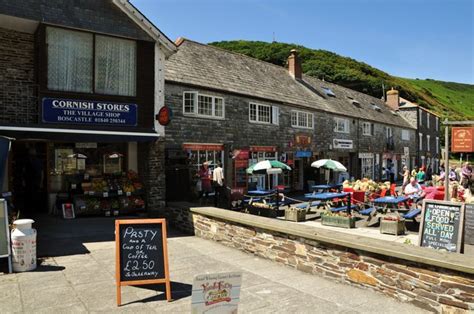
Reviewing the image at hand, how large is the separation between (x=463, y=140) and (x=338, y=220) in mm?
4544

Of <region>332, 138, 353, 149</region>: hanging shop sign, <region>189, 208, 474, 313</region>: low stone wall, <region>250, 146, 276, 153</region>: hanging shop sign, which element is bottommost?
<region>189, 208, 474, 313</region>: low stone wall

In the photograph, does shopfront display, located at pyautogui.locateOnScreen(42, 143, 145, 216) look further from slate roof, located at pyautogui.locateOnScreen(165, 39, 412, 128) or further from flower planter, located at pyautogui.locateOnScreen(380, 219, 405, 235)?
flower planter, located at pyautogui.locateOnScreen(380, 219, 405, 235)

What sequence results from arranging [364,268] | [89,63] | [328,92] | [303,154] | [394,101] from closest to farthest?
[364,268], [89,63], [303,154], [328,92], [394,101]

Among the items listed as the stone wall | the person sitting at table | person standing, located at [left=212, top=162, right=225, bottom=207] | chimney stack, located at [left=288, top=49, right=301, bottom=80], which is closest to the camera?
the stone wall

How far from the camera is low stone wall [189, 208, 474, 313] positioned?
5.14 m

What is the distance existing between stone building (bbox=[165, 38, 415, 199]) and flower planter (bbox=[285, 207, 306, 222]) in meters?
3.61

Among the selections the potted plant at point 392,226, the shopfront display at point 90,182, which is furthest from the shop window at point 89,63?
the potted plant at point 392,226

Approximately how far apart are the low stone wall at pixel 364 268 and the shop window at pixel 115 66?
5.39 meters

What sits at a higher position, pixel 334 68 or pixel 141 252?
pixel 334 68

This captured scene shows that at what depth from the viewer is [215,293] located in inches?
154

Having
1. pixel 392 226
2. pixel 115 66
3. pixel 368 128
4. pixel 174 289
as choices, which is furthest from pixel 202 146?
pixel 368 128

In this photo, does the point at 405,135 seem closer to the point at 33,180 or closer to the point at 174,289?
the point at 33,180

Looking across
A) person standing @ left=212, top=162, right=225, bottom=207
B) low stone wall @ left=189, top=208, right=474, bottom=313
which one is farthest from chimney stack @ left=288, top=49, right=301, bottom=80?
low stone wall @ left=189, top=208, right=474, bottom=313

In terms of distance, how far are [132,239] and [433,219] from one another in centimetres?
623
